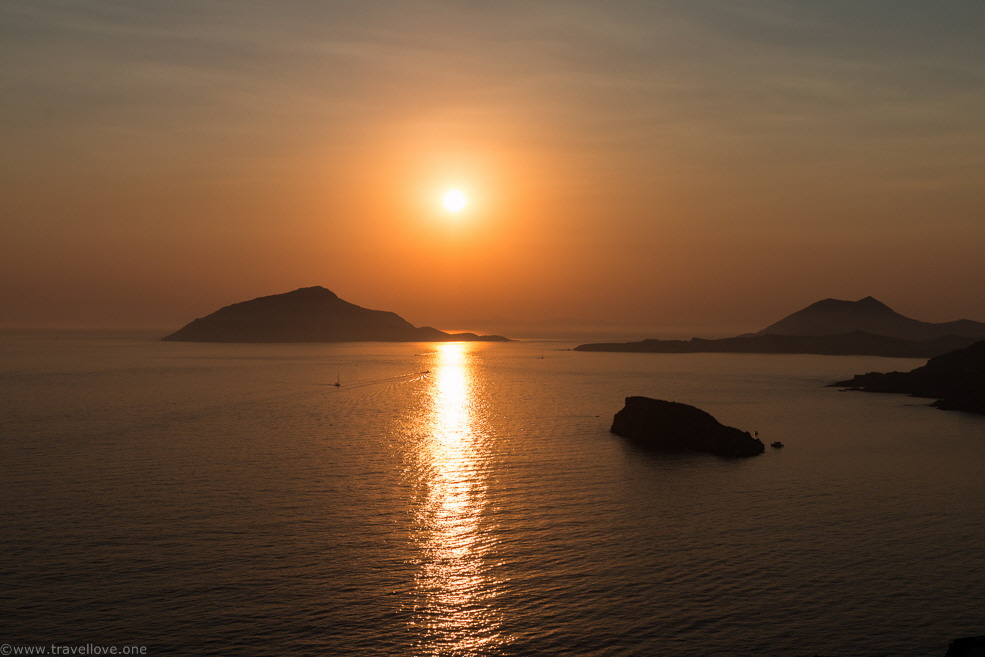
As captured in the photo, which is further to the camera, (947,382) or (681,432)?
(947,382)

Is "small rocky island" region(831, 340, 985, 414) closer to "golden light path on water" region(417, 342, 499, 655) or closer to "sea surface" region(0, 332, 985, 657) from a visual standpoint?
"sea surface" region(0, 332, 985, 657)

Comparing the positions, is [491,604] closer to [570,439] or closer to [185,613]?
[185,613]

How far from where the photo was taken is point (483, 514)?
1758 inches

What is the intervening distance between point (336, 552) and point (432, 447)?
38.1 metres

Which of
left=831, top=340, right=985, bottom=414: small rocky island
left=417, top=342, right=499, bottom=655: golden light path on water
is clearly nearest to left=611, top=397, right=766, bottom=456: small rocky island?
left=417, top=342, right=499, bottom=655: golden light path on water

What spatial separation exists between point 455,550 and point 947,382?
133m

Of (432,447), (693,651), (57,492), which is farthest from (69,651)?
(432,447)

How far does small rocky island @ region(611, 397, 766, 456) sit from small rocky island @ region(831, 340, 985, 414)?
5970cm

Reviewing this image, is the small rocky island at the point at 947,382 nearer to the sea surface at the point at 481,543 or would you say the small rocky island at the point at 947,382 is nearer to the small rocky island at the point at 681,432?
the sea surface at the point at 481,543

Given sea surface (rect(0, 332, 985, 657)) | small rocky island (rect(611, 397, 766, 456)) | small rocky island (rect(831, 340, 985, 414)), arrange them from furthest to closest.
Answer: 1. small rocky island (rect(831, 340, 985, 414))
2. small rocky island (rect(611, 397, 766, 456))
3. sea surface (rect(0, 332, 985, 657))

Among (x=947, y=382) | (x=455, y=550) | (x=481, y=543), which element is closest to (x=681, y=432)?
(x=481, y=543)

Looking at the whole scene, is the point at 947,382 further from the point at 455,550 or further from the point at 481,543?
the point at 455,550

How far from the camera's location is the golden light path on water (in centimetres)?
2709

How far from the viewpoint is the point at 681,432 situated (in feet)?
247
